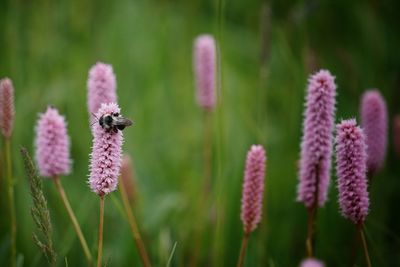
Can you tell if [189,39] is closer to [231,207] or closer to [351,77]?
[351,77]

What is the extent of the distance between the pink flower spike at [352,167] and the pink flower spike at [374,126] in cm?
69

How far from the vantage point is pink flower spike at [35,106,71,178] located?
6.94ft

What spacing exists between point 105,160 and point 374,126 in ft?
4.84

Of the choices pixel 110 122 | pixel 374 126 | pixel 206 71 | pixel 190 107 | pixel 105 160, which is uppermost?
pixel 190 107

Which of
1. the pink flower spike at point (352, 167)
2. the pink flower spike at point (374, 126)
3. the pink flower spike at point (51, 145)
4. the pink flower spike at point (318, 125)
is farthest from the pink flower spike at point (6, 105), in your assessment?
the pink flower spike at point (374, 126)

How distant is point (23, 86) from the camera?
166 inches

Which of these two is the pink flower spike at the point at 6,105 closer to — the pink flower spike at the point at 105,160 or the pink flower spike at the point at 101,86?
the pink flower spike at the point at 101,86

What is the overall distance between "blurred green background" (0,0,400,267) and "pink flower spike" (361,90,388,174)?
0.33m

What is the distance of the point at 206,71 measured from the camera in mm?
3080

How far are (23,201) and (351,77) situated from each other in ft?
9.12

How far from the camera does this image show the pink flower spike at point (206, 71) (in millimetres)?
3000

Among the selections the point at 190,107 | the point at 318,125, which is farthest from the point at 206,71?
the point at 190,107

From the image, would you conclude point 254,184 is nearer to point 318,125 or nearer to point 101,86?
point 318,125

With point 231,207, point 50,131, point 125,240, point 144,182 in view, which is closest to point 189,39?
point 144,182
